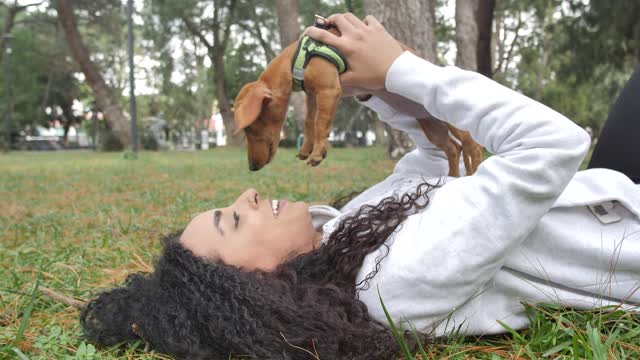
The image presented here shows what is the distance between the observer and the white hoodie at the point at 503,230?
1422mm

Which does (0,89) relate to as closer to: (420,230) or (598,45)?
(598,45)

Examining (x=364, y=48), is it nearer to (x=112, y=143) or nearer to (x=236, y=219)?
(x=236, y=219)

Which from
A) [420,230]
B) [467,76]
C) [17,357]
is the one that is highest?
[467,76]

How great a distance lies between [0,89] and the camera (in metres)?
34.6

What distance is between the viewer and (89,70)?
20.3m

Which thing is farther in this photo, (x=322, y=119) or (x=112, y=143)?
(x=112, y=143)

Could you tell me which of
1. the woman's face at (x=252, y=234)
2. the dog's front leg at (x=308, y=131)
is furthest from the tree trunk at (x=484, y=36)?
the woman's face at (x=252, y=234)

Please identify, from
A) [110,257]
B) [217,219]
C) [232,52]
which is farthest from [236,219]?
[232,52]

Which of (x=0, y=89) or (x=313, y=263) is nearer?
(x=313, y=263)

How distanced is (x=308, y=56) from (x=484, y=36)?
30.3 feet

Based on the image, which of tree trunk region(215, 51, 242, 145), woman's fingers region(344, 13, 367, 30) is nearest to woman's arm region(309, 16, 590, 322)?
woman's fingers region(344, 13, 367, 30)

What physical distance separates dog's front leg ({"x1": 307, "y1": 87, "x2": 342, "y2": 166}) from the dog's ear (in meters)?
0.19

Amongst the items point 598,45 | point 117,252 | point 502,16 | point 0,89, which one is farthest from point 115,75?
point 117,252

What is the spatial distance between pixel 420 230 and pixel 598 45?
39.3ft
